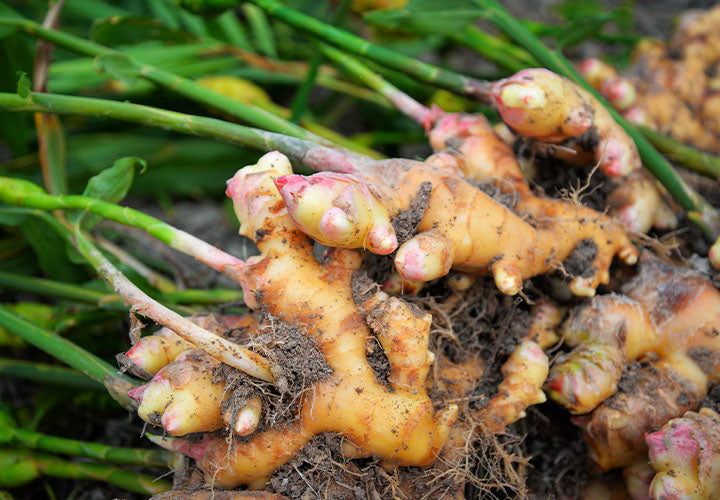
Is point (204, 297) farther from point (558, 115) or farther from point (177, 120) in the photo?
point (558, 115)

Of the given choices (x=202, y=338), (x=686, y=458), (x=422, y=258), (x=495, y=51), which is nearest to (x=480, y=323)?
(x=422, y=258)

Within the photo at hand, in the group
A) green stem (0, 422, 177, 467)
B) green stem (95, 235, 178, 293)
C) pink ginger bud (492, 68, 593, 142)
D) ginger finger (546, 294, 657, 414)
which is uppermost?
pink ginger bud (492, 68, 593, 142)

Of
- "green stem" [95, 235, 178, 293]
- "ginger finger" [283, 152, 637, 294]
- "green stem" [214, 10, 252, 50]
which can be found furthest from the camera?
"green stem" [214, 10, 252, 50]

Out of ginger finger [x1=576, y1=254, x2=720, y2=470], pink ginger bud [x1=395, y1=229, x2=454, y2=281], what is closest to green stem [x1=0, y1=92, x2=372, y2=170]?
pink ginger bud [x1=395, y1=229, x2=454, y2=281]

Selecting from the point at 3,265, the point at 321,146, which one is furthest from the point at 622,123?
the point at 3,265

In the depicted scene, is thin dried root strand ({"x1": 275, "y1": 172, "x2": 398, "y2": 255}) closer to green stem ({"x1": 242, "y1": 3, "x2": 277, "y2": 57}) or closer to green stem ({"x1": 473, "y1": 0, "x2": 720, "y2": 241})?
green stem ({"x1": 473, "y1": 0, "x2": 720, "y2": 241})

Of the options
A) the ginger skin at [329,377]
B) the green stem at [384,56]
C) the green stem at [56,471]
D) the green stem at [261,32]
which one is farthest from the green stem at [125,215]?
the green stem at [261,32]

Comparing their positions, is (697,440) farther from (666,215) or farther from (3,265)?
(3,265)
